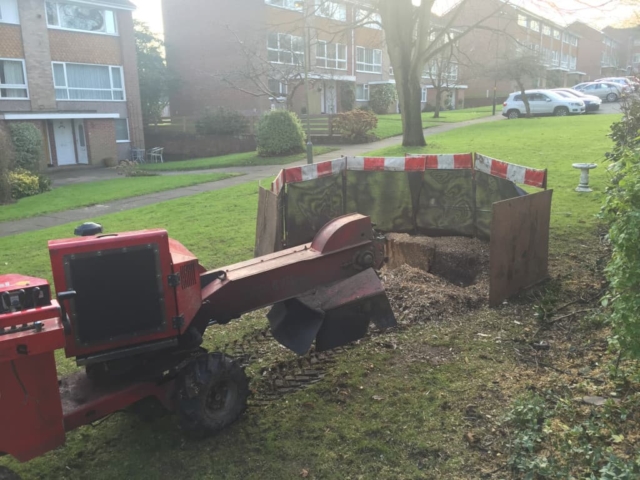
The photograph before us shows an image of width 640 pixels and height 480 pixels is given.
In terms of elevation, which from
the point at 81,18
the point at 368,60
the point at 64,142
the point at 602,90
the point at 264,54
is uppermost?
the point at 81,18

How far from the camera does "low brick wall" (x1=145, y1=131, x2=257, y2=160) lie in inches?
1203

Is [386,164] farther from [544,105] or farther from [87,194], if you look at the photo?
[544,105]

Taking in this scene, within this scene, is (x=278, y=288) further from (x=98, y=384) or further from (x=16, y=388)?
(x=16, y=388)

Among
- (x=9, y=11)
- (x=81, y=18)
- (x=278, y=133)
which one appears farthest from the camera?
(x=81, y=18)

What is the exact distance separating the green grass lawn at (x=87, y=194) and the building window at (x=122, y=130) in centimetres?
1201

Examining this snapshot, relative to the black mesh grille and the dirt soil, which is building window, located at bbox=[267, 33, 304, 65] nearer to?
the dirt soil

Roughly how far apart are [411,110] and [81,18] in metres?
19.2

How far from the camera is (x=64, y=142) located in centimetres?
2938

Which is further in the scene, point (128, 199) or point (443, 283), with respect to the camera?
point (128, 199)

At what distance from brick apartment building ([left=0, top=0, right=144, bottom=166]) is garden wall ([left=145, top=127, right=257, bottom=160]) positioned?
1.84 meters

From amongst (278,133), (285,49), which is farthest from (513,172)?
(285,49)

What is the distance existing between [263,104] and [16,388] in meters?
35.3

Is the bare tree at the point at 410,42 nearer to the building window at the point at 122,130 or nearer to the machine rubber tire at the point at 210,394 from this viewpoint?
the machine rubber tire at the point at 210,394

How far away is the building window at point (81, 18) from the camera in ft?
Answer: 93.6
